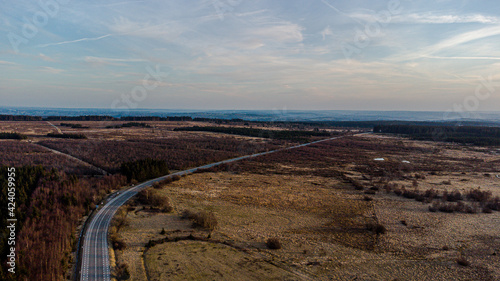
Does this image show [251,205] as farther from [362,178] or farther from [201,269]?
[362,178]

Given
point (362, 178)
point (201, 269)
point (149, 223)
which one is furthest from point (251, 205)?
point (362, 178)

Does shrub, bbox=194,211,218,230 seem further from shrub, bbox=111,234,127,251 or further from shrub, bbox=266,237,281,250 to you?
shrub, bbox=111,234,127,251

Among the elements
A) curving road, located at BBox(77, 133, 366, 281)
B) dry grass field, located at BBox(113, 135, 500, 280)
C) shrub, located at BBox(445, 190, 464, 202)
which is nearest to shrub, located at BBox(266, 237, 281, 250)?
dry grass field, located at BBox(113, 135, 500, 280)

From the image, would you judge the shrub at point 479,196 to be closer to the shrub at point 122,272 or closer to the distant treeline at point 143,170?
the shrub at point 122,272

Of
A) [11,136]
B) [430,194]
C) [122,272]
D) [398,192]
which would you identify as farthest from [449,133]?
[11,136]

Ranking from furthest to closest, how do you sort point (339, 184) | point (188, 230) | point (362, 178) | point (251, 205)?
point (362, 178) → point (339, 184) → point (251, 205) → point (188, 230)

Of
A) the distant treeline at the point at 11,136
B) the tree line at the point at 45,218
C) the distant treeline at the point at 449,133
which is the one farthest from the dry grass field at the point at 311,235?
the distant treeline at the point at 449,133
